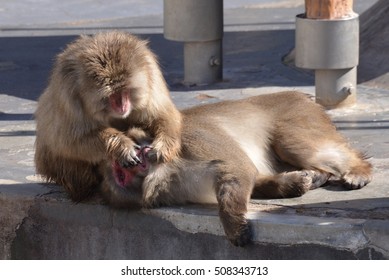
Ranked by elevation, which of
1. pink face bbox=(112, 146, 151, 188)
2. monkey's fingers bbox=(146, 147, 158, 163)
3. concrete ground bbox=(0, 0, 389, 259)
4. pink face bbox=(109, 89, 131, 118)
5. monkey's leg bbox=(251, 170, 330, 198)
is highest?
pink face bbox=(109, 89, 131, 118)

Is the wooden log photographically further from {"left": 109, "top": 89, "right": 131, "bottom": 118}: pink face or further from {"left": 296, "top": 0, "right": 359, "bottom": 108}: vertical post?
{"left": 109, "top": 89, "right": 131, "bottom": 118}: pink face

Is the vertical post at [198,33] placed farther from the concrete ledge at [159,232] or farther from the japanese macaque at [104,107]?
the japanese macaque at [104,107]

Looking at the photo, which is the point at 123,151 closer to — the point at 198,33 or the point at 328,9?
the point at 328,9

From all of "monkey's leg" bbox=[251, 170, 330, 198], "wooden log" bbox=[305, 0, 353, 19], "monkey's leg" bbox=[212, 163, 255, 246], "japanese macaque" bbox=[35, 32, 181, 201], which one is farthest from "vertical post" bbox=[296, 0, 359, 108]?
"monkey's leg" bbox=[212, 163, 255, 246]

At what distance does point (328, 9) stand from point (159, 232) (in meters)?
3.32

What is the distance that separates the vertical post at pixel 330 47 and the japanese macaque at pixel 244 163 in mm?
2110

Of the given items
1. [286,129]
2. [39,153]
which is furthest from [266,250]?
[39,153]

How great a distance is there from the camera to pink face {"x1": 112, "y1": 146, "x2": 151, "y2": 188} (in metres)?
5.24

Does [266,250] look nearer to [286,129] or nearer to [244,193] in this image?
[244,193]

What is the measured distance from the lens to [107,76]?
16.6ft

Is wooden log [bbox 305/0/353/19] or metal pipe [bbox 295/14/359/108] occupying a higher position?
wooden log [bbox 305/0/353/19]

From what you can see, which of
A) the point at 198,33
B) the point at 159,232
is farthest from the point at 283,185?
the point at 198,33

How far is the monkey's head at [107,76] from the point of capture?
5.04 metres

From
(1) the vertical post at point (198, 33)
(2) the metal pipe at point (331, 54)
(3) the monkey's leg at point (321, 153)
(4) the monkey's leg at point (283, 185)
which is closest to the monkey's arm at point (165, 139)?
(4) the monkey's leg at point (283, 185)
